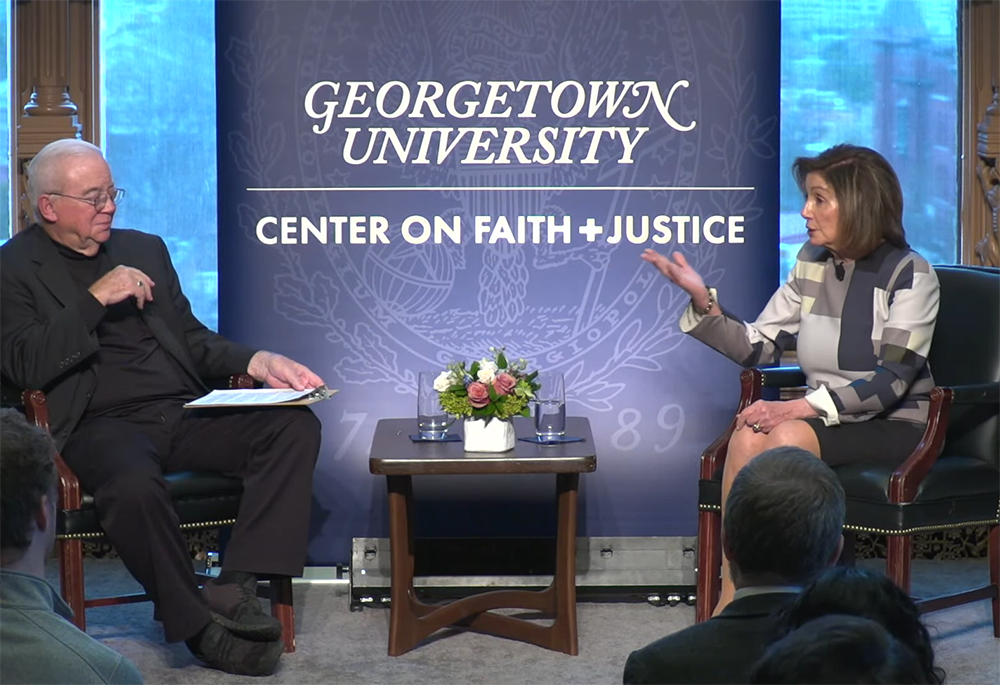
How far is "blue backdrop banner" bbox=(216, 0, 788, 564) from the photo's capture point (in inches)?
177

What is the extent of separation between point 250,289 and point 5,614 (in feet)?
9.41

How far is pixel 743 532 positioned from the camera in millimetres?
1997

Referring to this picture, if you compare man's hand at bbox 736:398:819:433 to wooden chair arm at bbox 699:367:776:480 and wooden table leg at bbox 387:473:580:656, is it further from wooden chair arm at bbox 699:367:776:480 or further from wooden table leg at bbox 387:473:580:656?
wooden table leg at bbox 387:473:580:656

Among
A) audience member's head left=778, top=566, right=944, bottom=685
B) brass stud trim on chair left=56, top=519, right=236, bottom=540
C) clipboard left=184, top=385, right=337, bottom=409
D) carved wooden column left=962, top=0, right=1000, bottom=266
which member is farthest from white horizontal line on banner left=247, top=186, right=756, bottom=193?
audience member's head left=778, top=566, right=944, bottom=685

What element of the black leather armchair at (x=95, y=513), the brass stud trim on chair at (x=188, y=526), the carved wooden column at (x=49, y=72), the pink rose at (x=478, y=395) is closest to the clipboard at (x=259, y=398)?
the black leather armchair at (x=95, y=513)

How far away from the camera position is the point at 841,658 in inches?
49.7

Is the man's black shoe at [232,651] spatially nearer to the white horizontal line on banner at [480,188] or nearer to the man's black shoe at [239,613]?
the man's black shoe at [239,613]

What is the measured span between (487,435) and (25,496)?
199 cm

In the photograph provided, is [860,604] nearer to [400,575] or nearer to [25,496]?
[25,496]

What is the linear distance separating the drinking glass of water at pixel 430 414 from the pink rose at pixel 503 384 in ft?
0.81

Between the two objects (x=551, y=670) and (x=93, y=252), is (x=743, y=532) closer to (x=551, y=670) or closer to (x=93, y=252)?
(x=551, y=670)

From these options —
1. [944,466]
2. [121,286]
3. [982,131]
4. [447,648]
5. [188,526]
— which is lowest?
[447,648]

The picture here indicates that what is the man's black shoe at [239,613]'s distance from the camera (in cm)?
361

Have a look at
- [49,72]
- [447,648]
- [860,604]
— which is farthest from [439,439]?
[860,604]
